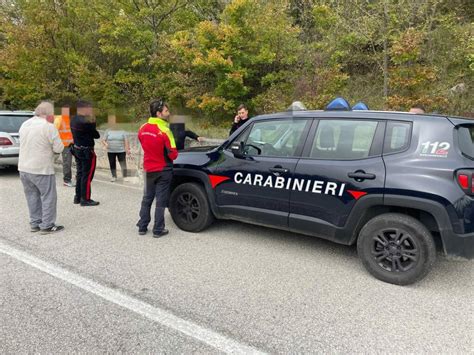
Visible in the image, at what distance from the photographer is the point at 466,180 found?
2.95m

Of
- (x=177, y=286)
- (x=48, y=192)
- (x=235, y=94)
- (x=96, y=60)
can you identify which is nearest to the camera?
(x=177, y=286)

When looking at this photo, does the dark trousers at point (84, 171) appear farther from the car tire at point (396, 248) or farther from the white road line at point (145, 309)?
the car tire at point (396, 248)

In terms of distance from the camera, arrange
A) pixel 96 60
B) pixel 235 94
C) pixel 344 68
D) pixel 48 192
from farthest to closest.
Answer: pixel 96 60 → pixel 344 68 → pixel 235 94 → pixel 48 192

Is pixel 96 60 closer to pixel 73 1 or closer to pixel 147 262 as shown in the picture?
pixel 73 1

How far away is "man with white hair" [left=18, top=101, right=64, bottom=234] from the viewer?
4.48 meters

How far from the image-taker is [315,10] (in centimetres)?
994

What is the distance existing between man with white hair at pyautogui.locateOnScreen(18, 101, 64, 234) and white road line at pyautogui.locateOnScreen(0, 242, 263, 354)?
82cm

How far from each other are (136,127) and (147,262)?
21.2 ft

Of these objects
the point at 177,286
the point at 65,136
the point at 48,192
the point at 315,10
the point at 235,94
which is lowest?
the point at 177,286

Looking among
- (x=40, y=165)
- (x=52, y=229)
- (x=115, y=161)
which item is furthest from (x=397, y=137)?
(x=115, y=161)

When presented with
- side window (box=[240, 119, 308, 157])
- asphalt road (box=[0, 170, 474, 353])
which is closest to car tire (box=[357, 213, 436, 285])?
asphalt road (box=[0, 170, 474, 353])

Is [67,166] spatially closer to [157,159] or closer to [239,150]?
[157,159]

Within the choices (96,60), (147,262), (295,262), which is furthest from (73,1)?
(295,262)

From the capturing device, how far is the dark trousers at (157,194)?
14.6 ft
